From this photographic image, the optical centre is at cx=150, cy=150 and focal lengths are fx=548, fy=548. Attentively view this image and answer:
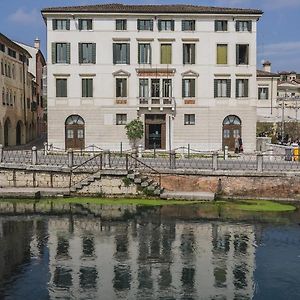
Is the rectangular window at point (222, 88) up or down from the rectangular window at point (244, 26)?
down

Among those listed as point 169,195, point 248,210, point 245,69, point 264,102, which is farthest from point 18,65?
point 248,210

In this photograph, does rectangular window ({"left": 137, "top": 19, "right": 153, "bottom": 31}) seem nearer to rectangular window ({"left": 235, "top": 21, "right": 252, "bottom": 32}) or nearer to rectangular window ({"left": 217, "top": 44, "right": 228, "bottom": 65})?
rectangular window ({"left": 217, "top": 44, "right": 228, "bottom": 65})

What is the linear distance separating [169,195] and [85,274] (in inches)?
547

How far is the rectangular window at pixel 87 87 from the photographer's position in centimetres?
5344

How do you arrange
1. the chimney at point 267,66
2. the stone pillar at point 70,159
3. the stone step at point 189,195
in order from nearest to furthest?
the stone step at point 189,195, the stone pillar at point 70,159, the chimney at point 267,66

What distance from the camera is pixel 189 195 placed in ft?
109

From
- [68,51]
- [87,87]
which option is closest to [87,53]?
[68,51]

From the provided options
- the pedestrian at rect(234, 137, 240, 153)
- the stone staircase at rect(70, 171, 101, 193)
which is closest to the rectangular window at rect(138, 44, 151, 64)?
the pedestrian at rect(234, 137, 240, 153)

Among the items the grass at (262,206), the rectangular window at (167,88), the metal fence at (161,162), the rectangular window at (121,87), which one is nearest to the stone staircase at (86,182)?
the metal fence at (161,162)

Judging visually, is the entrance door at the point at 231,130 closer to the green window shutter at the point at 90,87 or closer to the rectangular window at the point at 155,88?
the rectangular window at the point at 155,88

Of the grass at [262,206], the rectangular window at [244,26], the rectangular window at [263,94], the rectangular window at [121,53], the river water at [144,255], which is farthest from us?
the rectangular window at [263,94]

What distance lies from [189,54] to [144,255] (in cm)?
3411

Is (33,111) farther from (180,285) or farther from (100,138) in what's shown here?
(180,285)

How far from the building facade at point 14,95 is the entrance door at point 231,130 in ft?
77.5
